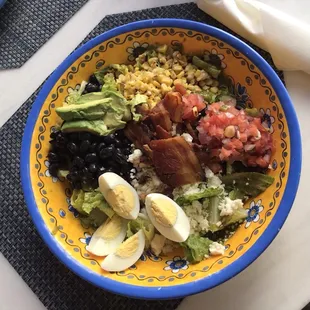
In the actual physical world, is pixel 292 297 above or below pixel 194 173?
below

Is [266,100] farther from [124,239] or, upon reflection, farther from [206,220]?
[124,239]

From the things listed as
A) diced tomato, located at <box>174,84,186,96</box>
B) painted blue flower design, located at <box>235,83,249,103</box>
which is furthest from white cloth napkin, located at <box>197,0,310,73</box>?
diced tomato, located at <box>174,84,186,96</box>

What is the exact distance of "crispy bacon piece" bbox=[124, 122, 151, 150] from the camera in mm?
1336

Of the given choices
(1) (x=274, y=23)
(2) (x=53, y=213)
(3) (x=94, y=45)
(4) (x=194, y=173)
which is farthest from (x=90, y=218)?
(1) (x=274, y=23)

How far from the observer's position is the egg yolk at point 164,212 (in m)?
1.24

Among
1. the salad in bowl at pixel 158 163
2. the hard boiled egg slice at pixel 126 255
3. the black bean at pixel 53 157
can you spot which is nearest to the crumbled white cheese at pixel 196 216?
the salad in bowl at pixel 158 163

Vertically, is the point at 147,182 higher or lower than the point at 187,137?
lower

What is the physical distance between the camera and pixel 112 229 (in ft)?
4.28

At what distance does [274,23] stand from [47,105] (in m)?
0.63

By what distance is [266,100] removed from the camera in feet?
4.31

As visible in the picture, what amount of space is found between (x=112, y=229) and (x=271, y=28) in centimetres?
67

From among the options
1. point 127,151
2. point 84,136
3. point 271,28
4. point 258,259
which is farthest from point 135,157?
point 271,28

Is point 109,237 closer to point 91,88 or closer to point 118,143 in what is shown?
point 118,143

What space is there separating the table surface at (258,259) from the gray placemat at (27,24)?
28 mm
